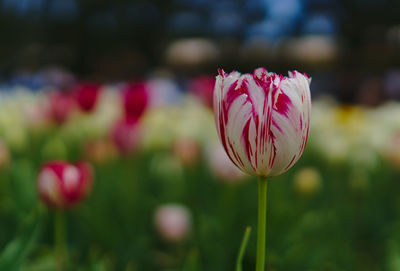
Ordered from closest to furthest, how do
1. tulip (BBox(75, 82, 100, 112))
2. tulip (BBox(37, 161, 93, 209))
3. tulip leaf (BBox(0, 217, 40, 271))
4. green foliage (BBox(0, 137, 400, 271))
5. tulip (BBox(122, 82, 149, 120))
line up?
tulip leaf (BBox(0, 217, 40, 271)) → tulip (BBox(37, 161, 93, 209)) → green foliage (BBox(0, 137, 400, 271)) → tulip (BBox(122, 82, 149, 120)) → tulip (BBox(75, 82, 100, 112))

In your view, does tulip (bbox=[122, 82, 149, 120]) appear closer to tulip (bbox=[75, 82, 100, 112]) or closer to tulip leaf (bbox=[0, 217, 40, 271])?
tulip (bbox=[75, 82, 100, 112])

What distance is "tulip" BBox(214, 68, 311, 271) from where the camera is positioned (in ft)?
1.93

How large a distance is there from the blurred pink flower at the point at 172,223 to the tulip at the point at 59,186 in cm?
36

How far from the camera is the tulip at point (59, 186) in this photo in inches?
41.6

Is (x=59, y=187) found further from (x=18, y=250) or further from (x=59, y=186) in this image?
(x=18, y=250)

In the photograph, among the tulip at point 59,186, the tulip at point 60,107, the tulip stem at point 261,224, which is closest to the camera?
the tulip stem at point 261,224

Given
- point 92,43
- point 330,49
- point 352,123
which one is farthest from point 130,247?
point 92,43

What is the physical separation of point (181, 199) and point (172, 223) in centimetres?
32

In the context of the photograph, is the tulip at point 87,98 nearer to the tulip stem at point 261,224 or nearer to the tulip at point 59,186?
the tulip at point 59,186

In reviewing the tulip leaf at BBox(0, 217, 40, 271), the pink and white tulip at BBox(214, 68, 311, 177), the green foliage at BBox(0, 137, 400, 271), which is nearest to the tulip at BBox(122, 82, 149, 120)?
the green foliage at BBox(0, 137, 400, 271)

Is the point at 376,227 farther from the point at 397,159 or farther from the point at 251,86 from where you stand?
the point at 251,86

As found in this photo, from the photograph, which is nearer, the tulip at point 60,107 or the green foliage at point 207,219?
the green foliage at point 207,219

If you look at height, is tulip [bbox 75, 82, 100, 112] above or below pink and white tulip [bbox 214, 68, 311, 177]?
above

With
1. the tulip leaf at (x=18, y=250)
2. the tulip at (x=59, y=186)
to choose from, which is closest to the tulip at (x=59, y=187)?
the tulip at (x=59, y=186)
